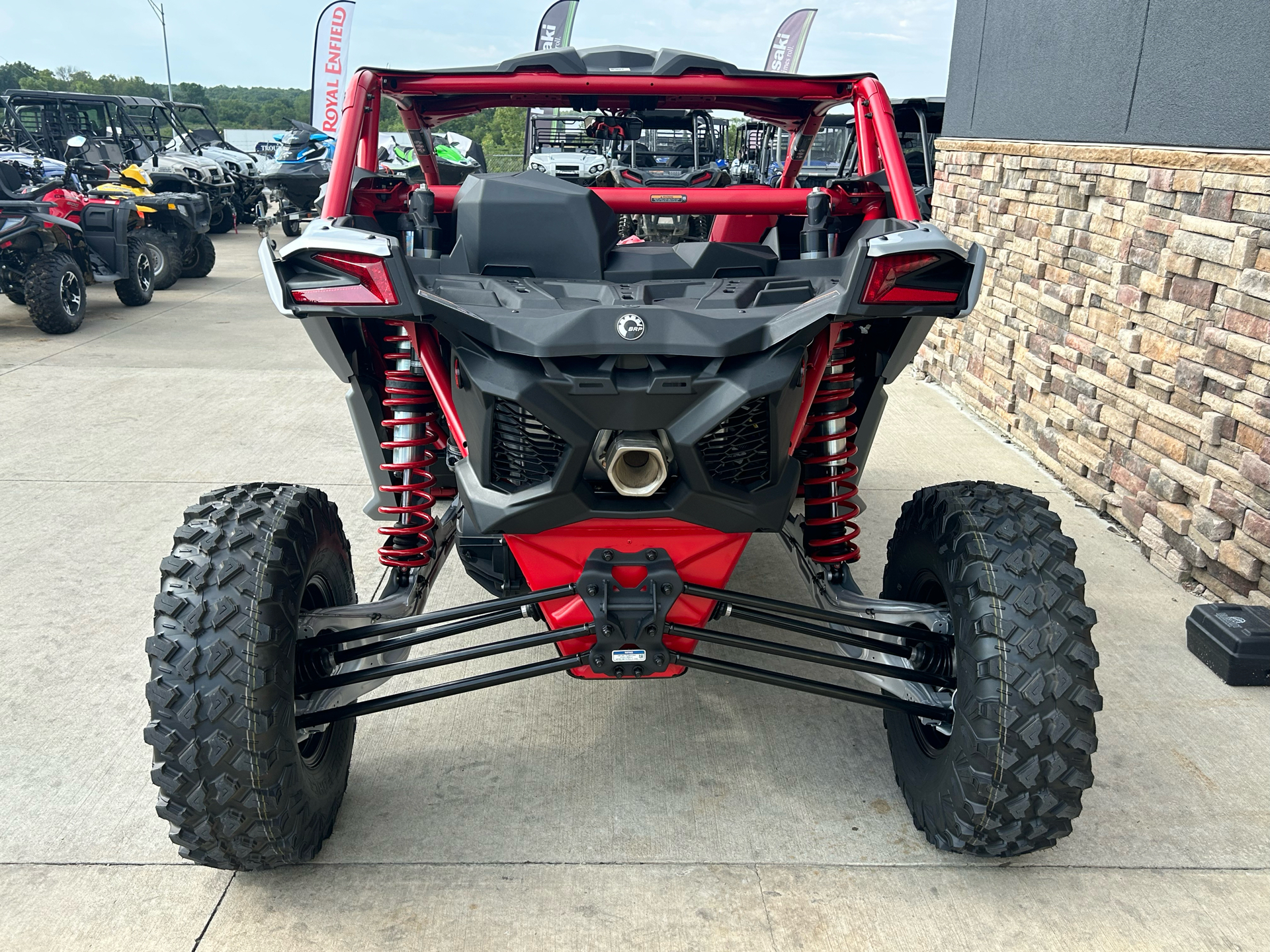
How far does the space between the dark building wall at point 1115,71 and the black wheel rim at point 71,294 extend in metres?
7.24

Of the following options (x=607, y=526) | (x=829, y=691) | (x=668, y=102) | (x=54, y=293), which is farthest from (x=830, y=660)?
(x=54, y=293)

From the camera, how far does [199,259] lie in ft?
39.9

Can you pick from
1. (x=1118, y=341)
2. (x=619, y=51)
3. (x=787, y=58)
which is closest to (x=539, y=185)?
(x=619, y=51)

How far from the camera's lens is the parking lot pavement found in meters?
2.28

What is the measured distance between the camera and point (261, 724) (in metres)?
2.14

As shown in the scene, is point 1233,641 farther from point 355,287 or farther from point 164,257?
point 164,257

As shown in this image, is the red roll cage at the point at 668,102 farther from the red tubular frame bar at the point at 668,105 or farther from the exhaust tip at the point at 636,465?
the exhaust tip at the point at 636,465

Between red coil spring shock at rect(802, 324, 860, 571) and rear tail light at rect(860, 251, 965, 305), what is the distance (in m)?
0.42

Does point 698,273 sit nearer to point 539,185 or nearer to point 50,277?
point 539,185

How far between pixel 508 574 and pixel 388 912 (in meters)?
0.94

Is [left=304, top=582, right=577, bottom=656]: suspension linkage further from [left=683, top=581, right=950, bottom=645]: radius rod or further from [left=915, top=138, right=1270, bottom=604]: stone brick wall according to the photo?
[left=915, top=138, right=1270, bottom=604]: stone brick wall

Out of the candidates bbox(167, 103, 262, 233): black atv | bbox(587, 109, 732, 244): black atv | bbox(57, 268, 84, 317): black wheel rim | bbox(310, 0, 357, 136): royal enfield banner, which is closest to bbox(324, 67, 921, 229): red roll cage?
bbox(587, 109, 732, 244): black atv

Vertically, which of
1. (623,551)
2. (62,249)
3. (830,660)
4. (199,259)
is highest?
(623,551)

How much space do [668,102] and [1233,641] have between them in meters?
2.57
